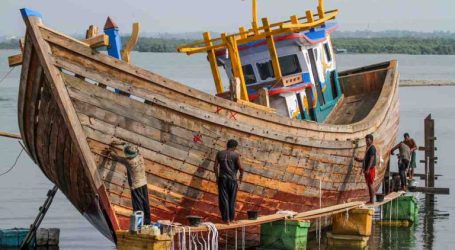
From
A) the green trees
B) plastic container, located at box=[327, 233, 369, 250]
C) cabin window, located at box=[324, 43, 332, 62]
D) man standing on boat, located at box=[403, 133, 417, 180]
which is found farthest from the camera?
the green trees

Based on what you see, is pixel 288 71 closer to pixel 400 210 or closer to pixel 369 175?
pixel 369 175

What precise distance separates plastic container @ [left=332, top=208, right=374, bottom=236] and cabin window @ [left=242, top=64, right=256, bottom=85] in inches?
148

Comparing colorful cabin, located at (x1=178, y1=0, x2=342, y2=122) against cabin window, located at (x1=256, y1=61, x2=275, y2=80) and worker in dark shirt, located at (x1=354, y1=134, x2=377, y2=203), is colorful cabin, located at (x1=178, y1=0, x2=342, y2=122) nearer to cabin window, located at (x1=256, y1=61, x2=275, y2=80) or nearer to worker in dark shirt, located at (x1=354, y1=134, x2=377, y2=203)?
cabin window, located at (x1=256, y1=61, x2=275, y2=80)

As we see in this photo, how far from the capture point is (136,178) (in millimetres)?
20266

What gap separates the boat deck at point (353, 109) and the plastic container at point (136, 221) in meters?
10.7

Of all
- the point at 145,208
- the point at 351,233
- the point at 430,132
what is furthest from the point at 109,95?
the point at 430,132

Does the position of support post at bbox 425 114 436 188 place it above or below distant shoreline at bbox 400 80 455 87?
below

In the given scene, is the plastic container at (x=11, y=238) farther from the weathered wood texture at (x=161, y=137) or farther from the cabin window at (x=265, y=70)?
the cabin window at (x=265, y=70)

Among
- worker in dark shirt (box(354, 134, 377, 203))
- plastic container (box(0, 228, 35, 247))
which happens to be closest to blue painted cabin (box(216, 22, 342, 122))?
worker in dark shirt (box(354, 134, 377, 203))

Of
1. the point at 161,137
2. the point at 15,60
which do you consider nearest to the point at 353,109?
the point at 161,137

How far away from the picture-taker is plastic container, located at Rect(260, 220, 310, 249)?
22.5 metres

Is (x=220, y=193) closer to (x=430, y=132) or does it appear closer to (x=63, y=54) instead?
(x=63, y=54)

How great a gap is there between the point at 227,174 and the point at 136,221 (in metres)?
2.22

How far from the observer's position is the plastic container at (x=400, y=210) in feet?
Answer: 94.7
